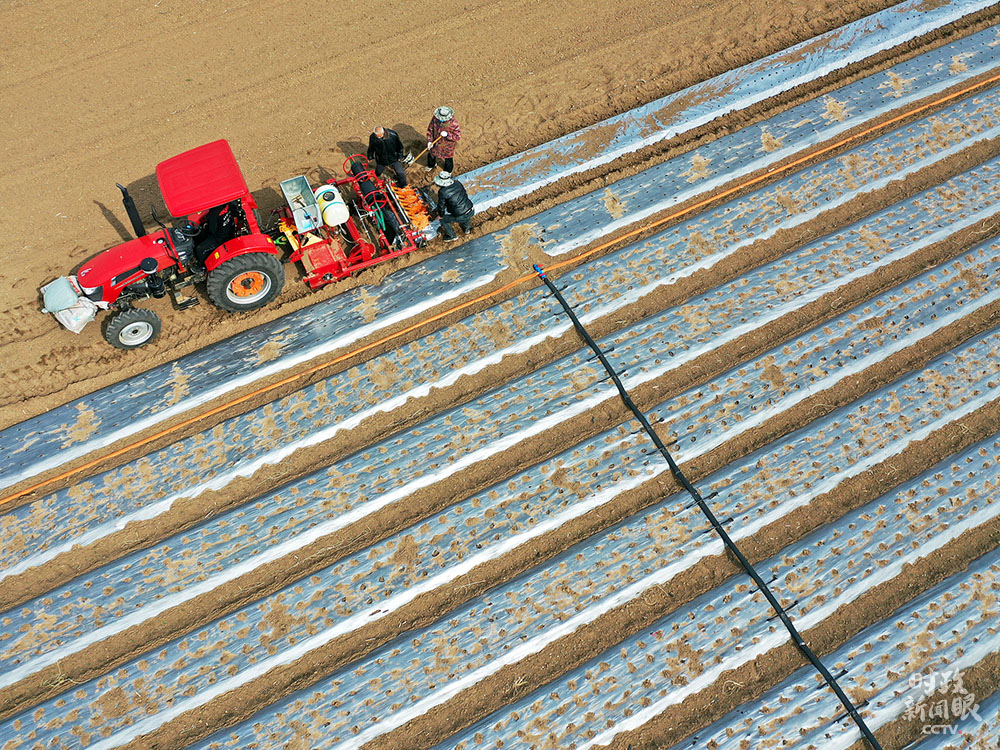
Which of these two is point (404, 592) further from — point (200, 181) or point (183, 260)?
point (200, 181)

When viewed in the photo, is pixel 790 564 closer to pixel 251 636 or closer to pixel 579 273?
pixel 579 273

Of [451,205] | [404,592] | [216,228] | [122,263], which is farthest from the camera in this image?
[451,205]

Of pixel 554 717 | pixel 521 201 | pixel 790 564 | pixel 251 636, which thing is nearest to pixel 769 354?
pixel 790 564

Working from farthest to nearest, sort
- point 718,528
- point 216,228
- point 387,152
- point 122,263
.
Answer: point 387,152, point 216,228, point 122,263, point 718,528

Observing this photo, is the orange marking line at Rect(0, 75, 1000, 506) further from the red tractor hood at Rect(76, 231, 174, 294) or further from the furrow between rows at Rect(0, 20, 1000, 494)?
the red tractor hood at Rect(76, 231, 174, 294)

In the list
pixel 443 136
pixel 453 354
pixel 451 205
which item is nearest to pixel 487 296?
pixel 453 354

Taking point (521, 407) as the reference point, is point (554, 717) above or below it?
below

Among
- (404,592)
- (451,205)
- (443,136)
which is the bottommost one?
(404,592)
